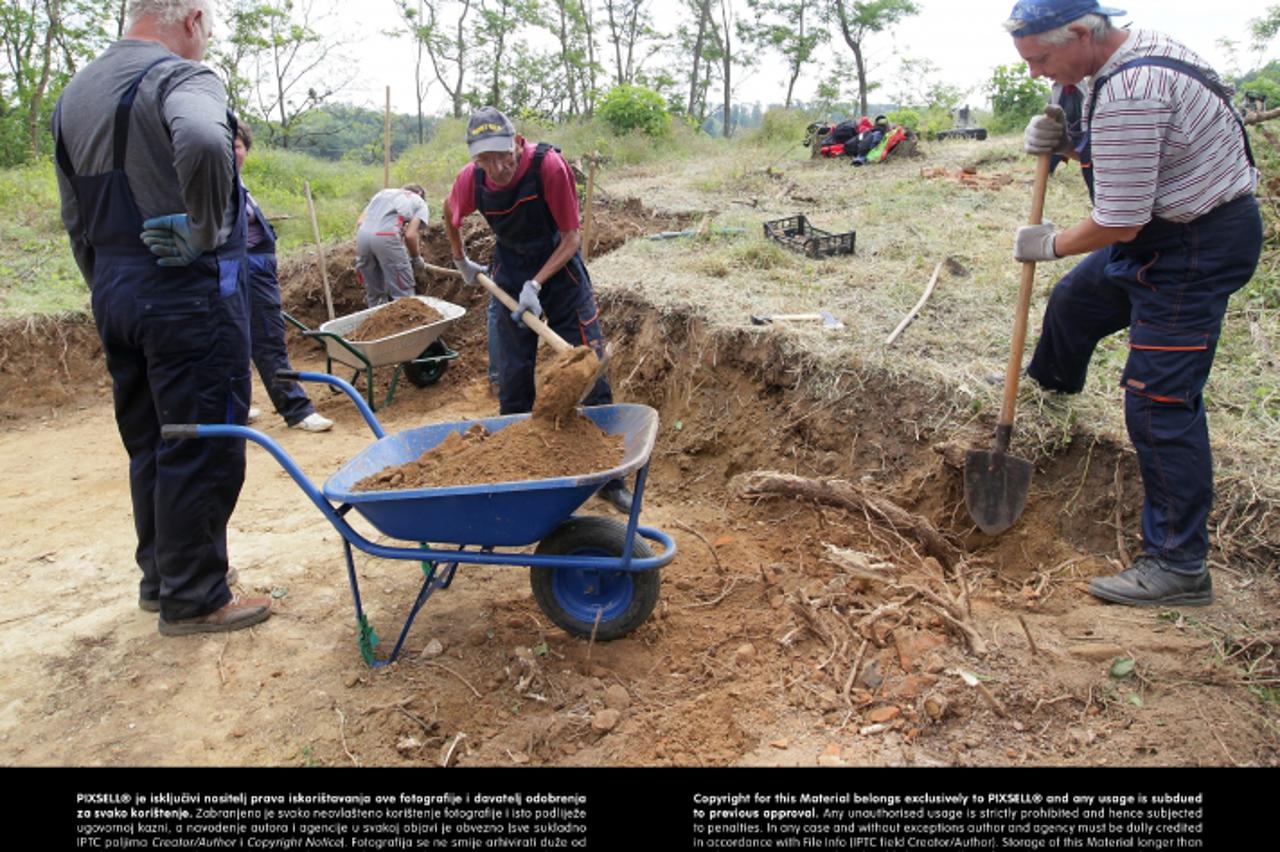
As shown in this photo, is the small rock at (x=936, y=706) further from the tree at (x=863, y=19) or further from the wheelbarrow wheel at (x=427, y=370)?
the tree at (x=863, y=19)

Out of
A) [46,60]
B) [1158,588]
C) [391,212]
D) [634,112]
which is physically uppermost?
[46,60]

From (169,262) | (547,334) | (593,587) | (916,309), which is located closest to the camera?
(169,262)

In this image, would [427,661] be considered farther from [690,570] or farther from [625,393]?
[625,393]

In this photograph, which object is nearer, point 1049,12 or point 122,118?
point 1049,12

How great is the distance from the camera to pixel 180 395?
3092 millimetres

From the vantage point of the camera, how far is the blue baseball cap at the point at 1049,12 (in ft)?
8.87

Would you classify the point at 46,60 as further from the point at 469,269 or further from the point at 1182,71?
the point at 1182,71

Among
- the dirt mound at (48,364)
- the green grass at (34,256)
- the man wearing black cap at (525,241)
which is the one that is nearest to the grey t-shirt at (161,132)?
the man wearing black cap at (525,241)

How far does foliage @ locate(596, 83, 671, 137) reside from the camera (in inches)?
647

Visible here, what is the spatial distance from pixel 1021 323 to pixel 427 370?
5.49 m

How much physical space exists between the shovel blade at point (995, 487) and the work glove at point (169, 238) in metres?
3.20

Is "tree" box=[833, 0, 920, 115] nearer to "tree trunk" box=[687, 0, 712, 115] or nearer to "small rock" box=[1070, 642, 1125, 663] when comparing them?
"tree trunk" box=[687, 0, 712, 115]

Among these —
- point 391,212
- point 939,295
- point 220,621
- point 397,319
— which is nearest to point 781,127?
point 391,212

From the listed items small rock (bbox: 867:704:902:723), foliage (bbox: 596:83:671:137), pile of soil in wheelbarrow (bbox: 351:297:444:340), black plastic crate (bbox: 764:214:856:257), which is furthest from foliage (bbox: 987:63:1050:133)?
small rock (bbox: 867:704:902:723)
